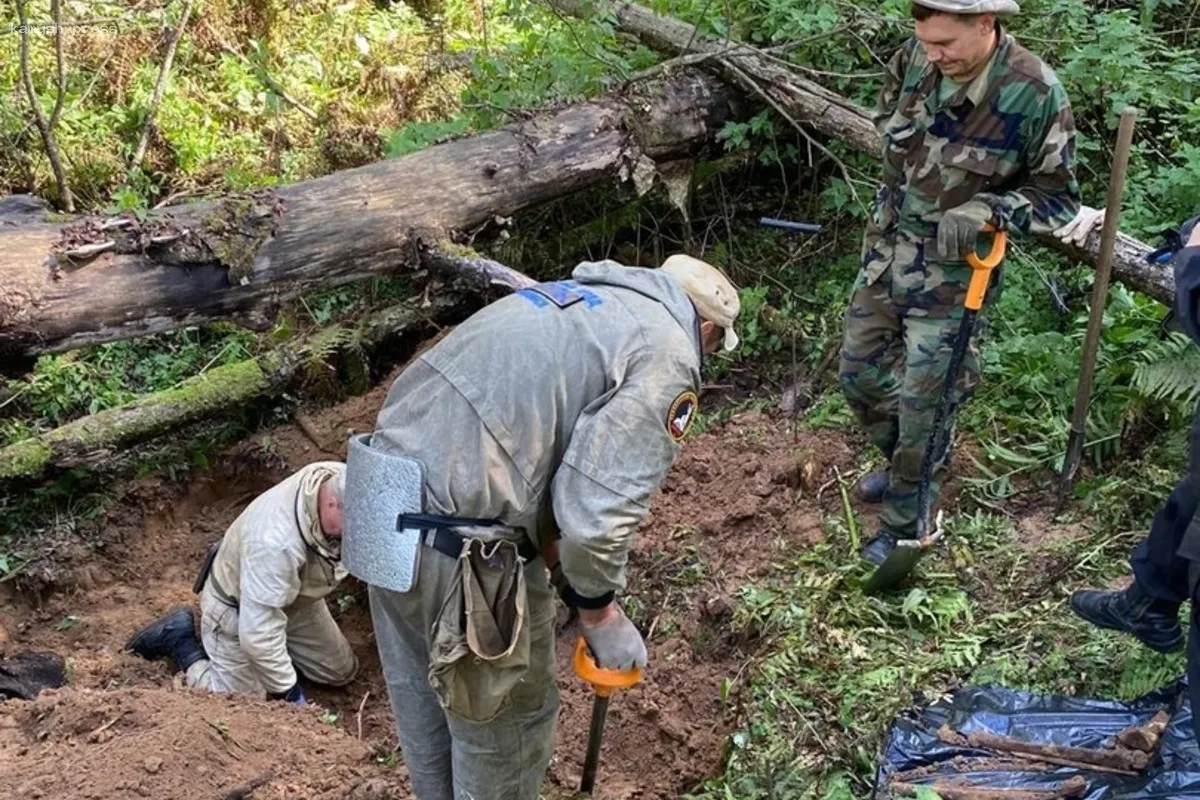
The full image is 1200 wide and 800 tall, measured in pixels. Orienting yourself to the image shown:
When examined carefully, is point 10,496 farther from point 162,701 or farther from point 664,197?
point 664,197

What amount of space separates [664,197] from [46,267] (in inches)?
147

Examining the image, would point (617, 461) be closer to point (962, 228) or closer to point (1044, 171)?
point (962, 228)

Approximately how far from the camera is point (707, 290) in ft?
9.35

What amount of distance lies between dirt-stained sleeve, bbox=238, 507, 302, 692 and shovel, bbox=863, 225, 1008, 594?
2331 mm

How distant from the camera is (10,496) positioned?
559cm

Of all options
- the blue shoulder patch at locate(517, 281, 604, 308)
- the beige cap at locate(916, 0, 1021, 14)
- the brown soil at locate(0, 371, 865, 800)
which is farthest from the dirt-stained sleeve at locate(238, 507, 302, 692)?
the beige cap at locate(916, 0, 1021, 14)

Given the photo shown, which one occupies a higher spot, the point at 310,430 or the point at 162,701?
the point at 162,701

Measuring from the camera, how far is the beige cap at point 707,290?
2.85m

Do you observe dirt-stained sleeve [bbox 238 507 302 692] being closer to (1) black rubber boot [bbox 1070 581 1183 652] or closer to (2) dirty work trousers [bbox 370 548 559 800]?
(2) dirty work trousers [bbox 370 548 559 800]

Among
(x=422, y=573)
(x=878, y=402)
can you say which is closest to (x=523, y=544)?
(x=422, y=573)

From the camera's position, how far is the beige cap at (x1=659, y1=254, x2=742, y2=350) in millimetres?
2850

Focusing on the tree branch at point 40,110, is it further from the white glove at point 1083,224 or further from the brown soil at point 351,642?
the white glove at point 1083,224

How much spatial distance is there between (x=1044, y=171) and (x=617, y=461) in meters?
2.33

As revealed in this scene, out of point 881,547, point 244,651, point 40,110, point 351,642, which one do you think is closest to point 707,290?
point 881,547
